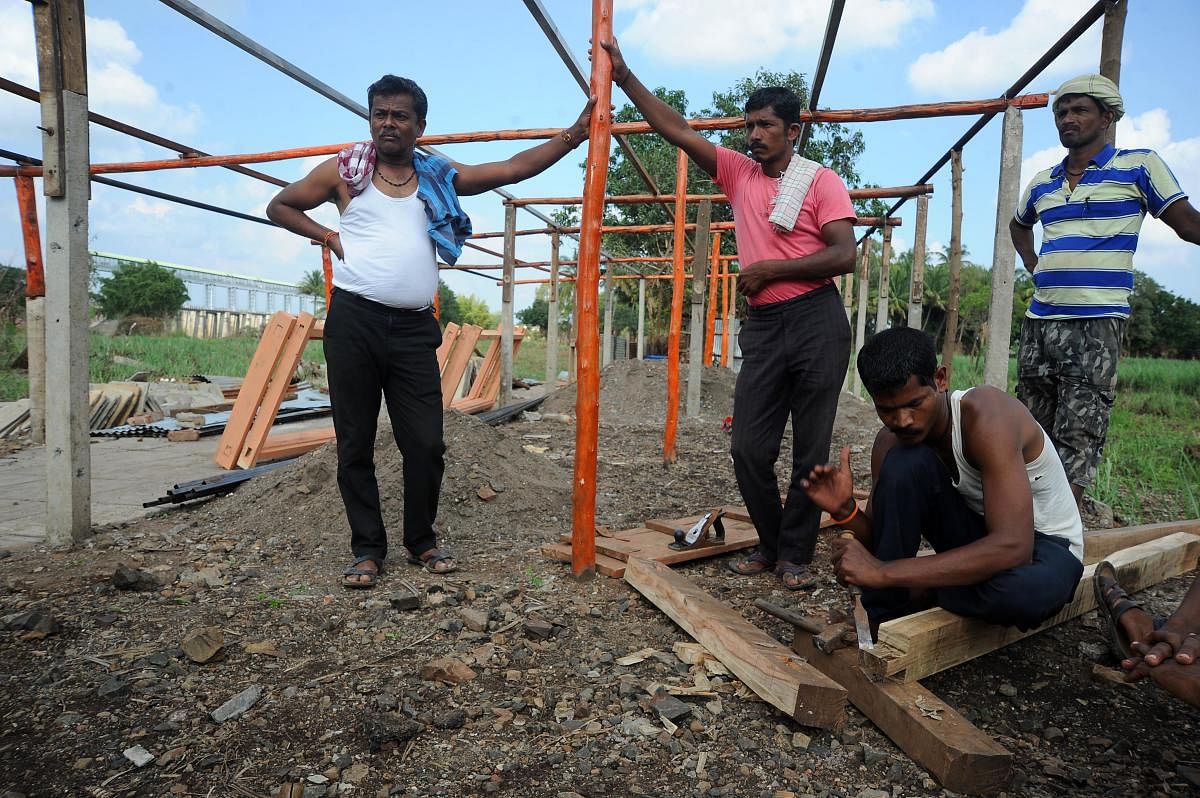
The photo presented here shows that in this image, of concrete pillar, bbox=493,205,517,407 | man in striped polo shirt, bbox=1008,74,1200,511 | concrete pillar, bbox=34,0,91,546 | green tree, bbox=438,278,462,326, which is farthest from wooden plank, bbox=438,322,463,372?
green tree, bbox=438,278,462,326

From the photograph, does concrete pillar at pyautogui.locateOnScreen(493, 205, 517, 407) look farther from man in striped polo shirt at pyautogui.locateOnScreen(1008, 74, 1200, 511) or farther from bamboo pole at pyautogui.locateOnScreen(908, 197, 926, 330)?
man in striped polo shirt at pyautogui.locateOnScreen(1008, 74, 1200, 511)

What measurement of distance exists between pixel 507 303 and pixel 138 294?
109 ft

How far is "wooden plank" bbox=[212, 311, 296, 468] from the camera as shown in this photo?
541 centimetres

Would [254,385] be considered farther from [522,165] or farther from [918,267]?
[918,267]

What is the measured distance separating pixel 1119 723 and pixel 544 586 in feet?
6.34

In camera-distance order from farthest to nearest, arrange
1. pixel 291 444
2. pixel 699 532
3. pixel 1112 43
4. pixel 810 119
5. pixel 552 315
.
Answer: pixel 552 315
pixel 291 444
pixel 810 119
pixel 1112 43
pixel 699 532

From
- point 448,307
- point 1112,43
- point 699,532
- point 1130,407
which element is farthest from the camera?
point 448,307

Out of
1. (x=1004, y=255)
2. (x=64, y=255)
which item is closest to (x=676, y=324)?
(x=1004, y=255)

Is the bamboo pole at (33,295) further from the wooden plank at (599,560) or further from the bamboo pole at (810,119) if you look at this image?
the wooden plank at (599,560)

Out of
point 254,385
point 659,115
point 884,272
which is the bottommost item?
point 254,385

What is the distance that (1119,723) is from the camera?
80.5 inches

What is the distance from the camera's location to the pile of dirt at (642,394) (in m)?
11.3

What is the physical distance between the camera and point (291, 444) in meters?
6.10

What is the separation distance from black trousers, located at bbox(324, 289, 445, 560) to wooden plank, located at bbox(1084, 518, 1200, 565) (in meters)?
2.93
